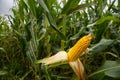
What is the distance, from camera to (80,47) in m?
0.76

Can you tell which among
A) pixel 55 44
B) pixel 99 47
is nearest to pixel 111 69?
pixel 99 47

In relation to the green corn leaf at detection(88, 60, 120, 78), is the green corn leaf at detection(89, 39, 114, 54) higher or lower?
higher

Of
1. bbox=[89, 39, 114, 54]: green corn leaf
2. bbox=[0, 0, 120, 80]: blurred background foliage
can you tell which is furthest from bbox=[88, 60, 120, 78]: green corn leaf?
bbox=[89, 39, 114, 54]: green corn leaf

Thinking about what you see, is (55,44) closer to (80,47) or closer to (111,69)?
(111,69)

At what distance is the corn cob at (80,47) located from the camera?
75 centimetres

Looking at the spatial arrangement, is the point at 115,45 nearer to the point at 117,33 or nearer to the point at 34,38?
the point at 117,33

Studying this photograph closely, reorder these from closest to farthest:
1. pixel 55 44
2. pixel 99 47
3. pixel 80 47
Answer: pixel 80 47, pixel 99 47, pixel 55 44

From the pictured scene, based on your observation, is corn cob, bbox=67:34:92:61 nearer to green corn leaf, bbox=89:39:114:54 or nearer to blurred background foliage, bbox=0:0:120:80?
blurred background foliage, bbox=0:0:120:80

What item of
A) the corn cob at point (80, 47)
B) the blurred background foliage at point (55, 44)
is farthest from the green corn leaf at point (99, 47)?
the corn cob at point (80, 47)

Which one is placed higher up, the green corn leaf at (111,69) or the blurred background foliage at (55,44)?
the blurred background foliage at (55,44)

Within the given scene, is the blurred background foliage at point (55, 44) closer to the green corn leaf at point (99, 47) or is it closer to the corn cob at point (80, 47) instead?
the green corn leaf at point (99, 47)

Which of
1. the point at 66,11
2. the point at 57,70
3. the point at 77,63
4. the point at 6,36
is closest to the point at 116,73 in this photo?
the point at 77,63

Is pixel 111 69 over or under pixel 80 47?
under

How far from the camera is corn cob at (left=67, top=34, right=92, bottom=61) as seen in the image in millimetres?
753
